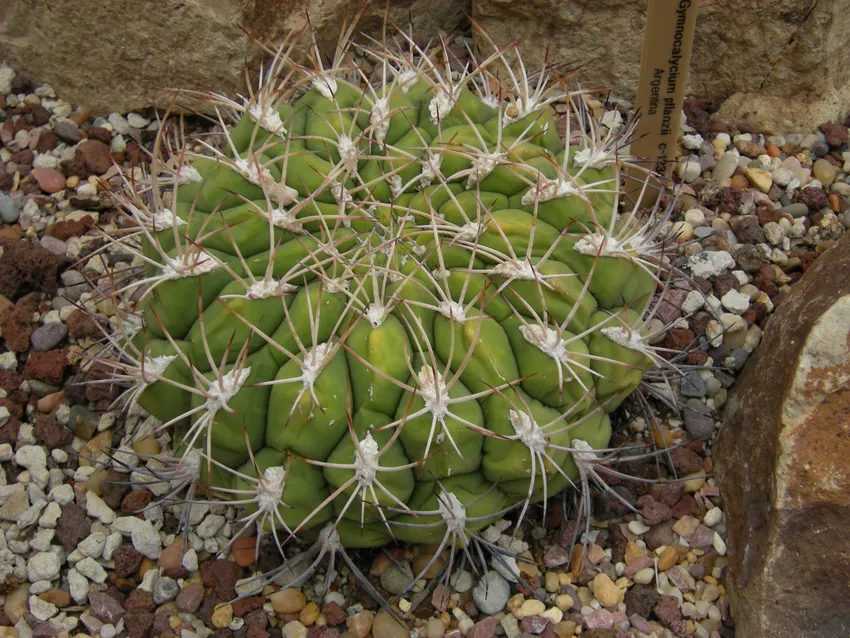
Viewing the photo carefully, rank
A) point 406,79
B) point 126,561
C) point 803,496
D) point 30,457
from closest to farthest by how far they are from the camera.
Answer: point 803,496, point 126,561, point 406,79, point 30,457

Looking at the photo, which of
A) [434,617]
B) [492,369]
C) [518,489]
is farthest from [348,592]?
[492,369]

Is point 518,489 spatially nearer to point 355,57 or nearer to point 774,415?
point 774,415

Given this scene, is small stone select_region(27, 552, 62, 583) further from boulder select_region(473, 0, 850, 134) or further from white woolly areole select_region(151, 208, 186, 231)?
boulder select_region(473, 0, 850, 134)

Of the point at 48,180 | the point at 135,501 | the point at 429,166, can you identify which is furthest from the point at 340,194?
the point at 48,180

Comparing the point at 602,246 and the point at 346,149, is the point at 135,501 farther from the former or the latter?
the point at 602,246

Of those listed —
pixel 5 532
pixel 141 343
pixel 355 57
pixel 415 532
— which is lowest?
pixel 5 532

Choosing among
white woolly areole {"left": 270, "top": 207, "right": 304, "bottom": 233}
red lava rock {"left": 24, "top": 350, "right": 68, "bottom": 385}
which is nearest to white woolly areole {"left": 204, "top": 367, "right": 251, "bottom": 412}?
white woolly areole {"left": 270, "top": 207, "right": 304, "bottom": 233}

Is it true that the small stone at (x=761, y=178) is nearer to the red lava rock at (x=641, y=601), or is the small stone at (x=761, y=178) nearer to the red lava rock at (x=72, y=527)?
the red lava rock at (x=641, y=601)

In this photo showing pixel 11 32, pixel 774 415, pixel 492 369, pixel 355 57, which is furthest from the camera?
pixel 355 57
